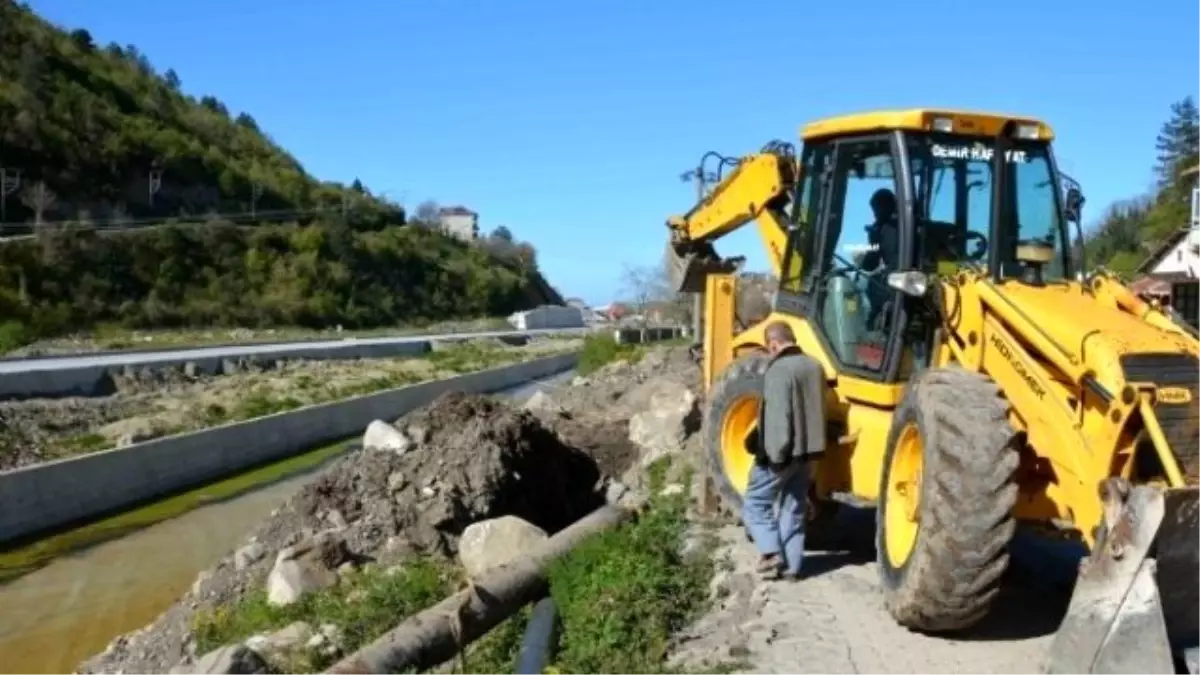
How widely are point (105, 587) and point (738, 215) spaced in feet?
29.9

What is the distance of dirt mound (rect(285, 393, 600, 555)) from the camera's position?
11.9 metres

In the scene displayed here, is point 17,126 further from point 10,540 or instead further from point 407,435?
point 407,435

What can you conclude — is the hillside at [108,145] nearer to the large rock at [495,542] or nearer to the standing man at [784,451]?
the large rock at [495,542]

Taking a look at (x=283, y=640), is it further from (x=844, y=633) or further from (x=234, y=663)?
(x=844, y=633)

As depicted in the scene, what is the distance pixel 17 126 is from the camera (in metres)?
56.1

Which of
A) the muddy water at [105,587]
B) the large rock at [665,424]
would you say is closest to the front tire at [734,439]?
the large rock at [665,424]

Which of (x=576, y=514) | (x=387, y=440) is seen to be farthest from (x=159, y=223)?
(x=576, y=514)

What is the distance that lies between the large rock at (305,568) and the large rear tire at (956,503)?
5196 millimetres

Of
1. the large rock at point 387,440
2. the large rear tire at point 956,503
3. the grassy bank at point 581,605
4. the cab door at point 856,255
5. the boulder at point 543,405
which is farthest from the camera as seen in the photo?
the boulder at point 543,405

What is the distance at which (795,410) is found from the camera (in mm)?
8305

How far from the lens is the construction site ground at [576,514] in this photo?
283 inches

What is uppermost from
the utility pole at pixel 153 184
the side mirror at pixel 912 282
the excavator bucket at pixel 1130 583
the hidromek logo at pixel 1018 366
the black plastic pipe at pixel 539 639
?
the utility pole at pixel 153 184

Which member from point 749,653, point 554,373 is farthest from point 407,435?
point 554,373

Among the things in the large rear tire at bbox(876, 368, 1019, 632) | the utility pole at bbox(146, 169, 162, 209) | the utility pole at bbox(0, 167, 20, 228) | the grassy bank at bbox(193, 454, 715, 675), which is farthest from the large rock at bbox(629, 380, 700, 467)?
the utility pole at bbox(146, 169, 162, 209)
